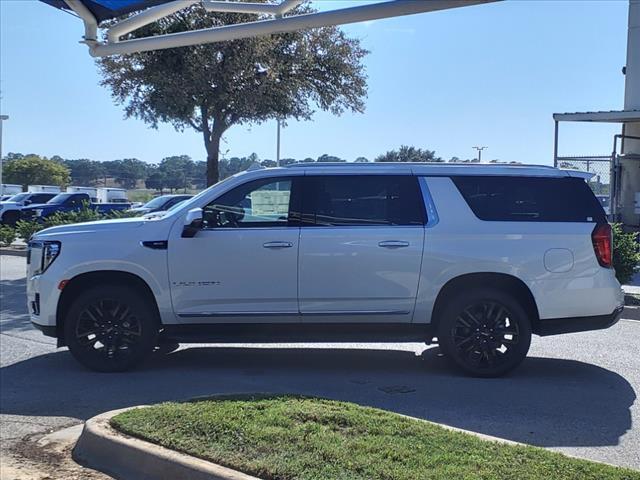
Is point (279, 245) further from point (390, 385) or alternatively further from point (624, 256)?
point (624, 256)

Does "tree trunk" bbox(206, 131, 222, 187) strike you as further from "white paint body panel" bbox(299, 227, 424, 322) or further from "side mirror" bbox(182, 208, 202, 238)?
"white paint body panel" bbox(299, 227, 424, 322)

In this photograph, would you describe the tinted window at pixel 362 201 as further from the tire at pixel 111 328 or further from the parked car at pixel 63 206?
the parked car at pixel 63 206

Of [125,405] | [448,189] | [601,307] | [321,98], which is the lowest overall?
[125,405]

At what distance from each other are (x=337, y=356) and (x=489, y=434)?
3.00 meters

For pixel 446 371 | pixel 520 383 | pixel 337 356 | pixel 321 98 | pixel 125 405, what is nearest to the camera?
pixel 125 405

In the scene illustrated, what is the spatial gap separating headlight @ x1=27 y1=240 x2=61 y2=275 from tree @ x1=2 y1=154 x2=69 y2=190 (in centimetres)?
7593

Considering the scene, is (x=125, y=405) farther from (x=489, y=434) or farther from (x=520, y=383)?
(x=520, y=383)

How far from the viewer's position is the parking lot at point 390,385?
555cm

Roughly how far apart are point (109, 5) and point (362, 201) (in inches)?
158

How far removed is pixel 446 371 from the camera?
7316mm

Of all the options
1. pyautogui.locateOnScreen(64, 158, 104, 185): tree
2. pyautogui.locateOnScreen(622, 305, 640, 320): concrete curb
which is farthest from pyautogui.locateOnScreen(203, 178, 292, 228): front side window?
pyautogui.locateOnScreen(64, 158, 104, 185): tree

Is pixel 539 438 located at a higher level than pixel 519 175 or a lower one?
lower

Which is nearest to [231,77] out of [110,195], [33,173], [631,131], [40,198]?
[631,131]

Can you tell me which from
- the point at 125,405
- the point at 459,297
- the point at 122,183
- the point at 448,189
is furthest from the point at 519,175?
the point at 122,183
